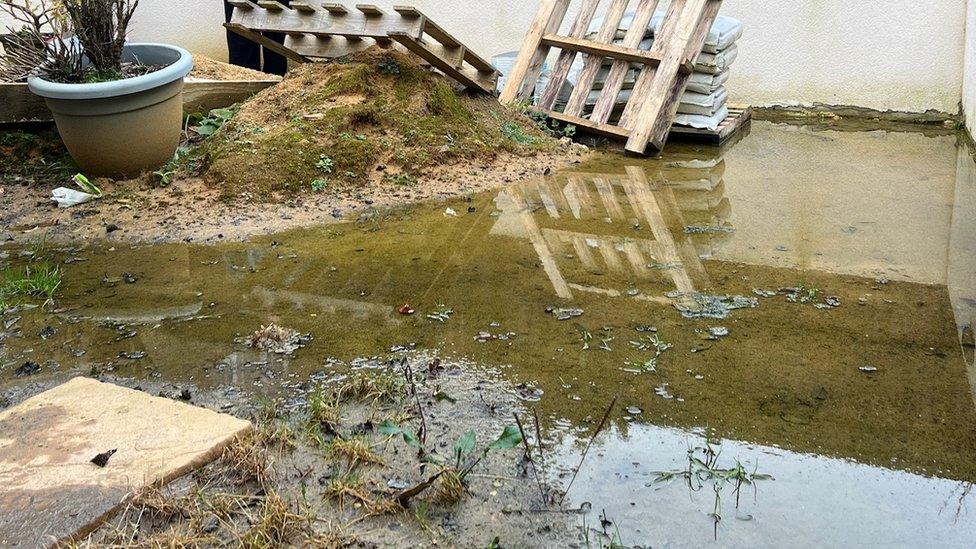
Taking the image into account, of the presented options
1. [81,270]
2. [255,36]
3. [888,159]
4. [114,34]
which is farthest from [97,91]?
[888,159]

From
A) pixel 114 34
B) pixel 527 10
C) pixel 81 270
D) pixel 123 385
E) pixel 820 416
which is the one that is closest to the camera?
pixel 820 416

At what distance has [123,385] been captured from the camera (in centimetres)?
299

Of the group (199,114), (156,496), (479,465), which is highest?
(479,465)

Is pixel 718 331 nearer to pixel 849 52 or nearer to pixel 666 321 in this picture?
pixel 666 321

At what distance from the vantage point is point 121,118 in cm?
491

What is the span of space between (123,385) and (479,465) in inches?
51.6

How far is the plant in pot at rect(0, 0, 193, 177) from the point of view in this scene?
189 inches

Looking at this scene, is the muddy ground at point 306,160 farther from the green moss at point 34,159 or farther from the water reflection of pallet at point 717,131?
the water reflection of pallet at point 717,131

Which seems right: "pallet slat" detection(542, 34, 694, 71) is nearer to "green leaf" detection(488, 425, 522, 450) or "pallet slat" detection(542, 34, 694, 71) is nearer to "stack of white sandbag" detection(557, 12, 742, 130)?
"stack of white sandbag" detection(557, 12, 742, 130)

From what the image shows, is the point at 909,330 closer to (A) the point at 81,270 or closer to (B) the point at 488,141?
(B) the point at 488,141

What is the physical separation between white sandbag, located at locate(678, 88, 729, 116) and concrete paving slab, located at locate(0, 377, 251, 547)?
4485mm

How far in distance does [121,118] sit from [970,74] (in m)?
5.71

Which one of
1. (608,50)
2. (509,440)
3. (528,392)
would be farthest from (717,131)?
(509,440)

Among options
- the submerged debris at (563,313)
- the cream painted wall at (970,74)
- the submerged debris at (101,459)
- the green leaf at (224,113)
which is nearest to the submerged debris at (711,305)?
the submerged debris at (563,313)
